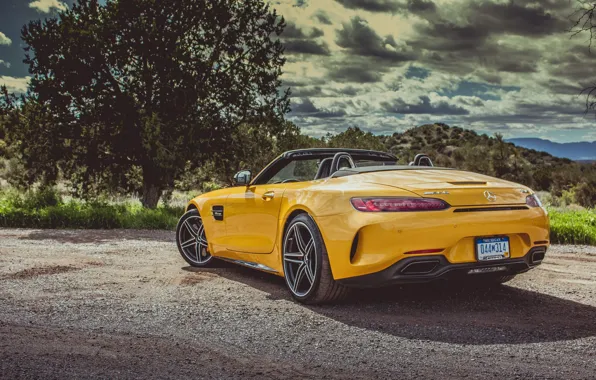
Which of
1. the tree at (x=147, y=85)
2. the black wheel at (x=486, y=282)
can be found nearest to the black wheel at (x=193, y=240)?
the black wheel at (x=486, y=282)

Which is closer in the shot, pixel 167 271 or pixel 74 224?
pixel 167 271

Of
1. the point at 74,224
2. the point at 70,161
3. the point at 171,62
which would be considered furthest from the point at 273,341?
the point at 70,161

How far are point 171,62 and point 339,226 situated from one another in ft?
49.0

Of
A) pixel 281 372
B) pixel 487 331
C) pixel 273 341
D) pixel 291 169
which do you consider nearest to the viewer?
pixel 281 372

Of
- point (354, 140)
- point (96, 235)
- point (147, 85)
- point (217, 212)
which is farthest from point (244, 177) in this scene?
point (354, 140)

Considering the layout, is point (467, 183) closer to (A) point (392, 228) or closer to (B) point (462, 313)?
(A) point (392, 228)

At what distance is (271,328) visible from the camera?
455 centimetres

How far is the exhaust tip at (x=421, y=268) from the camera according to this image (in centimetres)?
Result: 473

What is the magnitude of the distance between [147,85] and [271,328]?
51.5 ft

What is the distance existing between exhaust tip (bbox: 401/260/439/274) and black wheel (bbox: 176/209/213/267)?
3.32 metres

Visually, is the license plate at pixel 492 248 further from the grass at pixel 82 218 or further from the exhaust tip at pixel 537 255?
the grass at pixel 82 218

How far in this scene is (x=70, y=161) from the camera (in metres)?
20.0

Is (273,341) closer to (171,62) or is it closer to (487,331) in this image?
(487,331)

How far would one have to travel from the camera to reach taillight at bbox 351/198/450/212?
472cm
